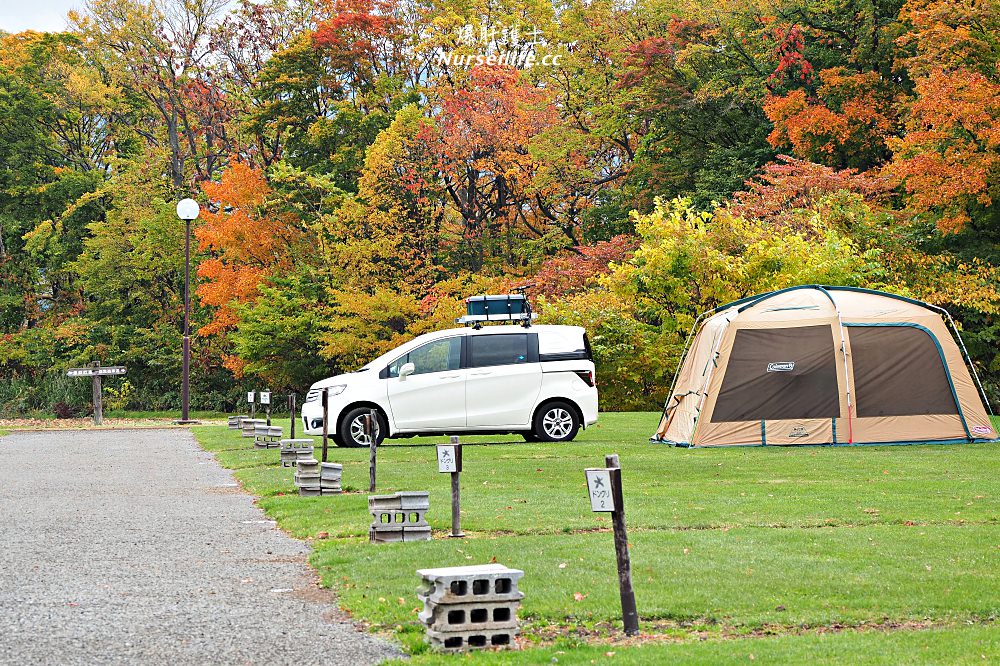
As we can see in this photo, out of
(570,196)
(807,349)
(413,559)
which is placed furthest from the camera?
(570,196)

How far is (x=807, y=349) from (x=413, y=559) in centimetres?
1188

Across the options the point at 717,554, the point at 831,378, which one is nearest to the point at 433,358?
the point at 831,378

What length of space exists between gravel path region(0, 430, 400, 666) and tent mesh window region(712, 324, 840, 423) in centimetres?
820

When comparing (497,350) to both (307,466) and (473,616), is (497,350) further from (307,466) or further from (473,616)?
(473,616)

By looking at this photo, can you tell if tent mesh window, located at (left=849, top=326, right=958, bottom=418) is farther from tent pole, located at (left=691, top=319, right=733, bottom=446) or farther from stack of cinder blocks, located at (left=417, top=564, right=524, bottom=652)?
stack of cinder blocks, located at (left=417, top=564, right=524, bottom=652)

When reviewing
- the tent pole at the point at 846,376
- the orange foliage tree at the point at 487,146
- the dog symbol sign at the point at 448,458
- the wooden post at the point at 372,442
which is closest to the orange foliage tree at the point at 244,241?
the orange foliage tree at the point at 487,146

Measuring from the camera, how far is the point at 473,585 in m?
6.07

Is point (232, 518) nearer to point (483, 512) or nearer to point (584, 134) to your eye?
point (483, 512)

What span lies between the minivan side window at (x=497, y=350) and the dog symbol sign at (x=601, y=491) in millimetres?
14091

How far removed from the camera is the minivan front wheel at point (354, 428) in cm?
2036

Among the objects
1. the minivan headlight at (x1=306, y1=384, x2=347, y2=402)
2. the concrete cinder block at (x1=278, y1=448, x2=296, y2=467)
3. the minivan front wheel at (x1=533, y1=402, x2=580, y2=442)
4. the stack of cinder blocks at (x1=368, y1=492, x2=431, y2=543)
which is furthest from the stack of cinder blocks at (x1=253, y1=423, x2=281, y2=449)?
the stack of cinder blocks at (x1=368, y1=492, x2=431, y2=543)

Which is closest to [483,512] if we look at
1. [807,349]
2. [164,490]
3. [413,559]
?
[413,559]

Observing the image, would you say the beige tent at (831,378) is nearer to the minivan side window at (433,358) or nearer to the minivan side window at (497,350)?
the minivan side window at (497,350)

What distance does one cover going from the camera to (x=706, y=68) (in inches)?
1613
